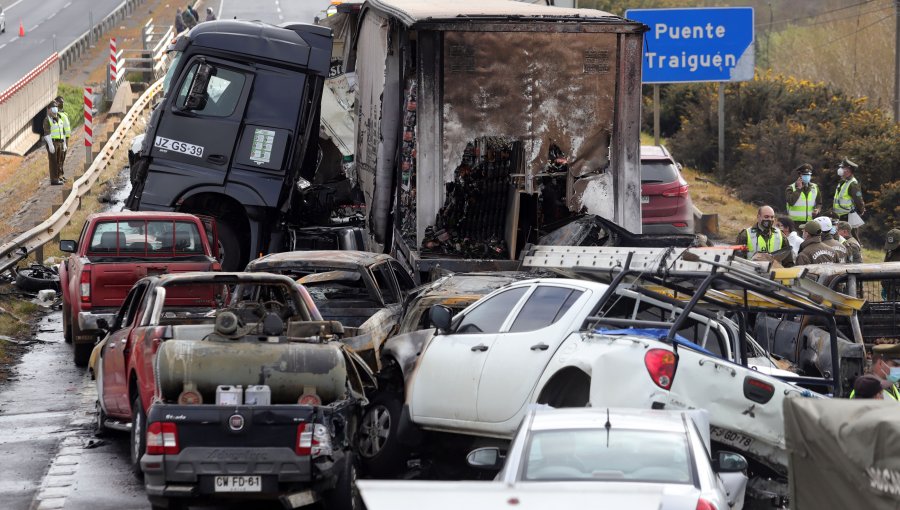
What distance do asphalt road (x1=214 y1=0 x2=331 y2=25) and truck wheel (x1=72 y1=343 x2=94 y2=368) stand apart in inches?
1471

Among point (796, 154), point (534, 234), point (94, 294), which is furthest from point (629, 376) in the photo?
point (796, 154)

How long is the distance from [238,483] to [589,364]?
96.9 inches

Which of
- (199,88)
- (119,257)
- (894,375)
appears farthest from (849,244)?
(119,257)

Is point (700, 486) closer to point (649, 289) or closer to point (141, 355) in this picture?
point (649, 289)

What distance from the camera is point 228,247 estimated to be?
19.6 metres

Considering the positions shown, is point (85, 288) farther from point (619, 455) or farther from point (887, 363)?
point (619, 455)

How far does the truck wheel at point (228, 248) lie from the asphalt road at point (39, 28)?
34969 millimetres

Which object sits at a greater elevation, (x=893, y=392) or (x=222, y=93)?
(x=222, y=93)

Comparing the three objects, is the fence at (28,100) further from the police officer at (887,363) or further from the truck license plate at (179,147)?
the police officer at (887,363)

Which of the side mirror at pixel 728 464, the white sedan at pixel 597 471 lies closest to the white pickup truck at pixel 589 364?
the white sedan at pixel 597 471

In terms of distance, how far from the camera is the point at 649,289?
1059 cm

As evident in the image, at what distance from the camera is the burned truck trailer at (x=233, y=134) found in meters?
19.5

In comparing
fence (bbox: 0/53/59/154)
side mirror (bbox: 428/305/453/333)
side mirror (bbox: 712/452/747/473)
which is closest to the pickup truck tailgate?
side mirror (bbox: 428/305/453/333)

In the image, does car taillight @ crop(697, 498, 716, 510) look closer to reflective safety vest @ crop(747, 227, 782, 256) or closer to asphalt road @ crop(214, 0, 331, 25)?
reflective safety vest @ crop(747, 227, 782, 256)
